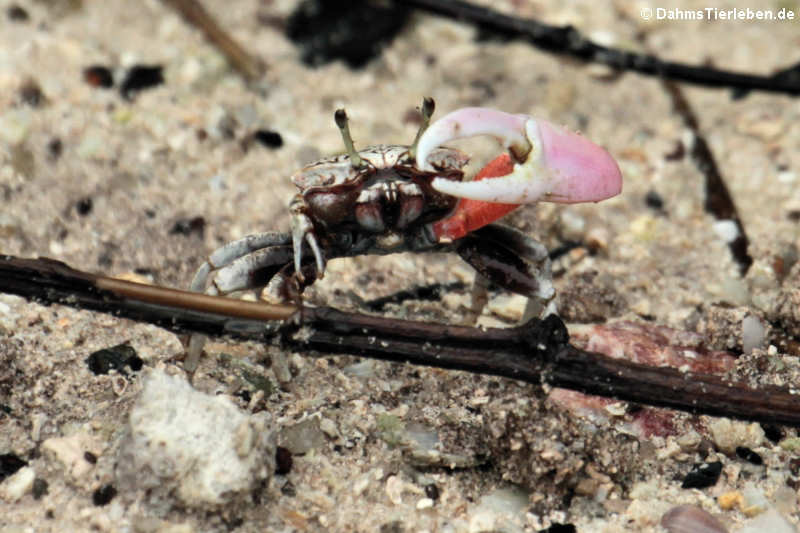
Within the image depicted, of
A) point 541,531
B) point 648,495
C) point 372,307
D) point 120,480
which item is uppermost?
point 372,307

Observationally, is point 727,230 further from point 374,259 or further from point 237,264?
point 237,264

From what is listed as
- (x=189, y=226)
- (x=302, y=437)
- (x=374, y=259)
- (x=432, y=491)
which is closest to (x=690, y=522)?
(x=432, y=491)

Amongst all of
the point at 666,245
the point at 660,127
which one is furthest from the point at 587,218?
the point at 660,127

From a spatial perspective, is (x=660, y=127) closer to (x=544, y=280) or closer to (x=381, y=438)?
(x=544, y=280)

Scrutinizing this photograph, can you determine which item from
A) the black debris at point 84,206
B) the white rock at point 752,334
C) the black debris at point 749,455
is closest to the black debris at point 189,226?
the black debris at point 84,206

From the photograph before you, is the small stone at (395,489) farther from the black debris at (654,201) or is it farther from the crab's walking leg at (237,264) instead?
the black debris at (654,201)
